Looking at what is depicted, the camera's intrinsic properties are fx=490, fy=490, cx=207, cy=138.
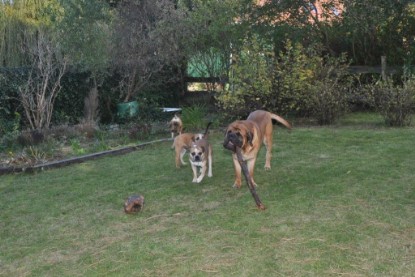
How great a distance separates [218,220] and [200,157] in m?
1.74

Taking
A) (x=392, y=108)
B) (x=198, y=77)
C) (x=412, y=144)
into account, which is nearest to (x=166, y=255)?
(x=412, y=144)

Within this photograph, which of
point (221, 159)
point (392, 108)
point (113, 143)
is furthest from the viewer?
point (392, 108)

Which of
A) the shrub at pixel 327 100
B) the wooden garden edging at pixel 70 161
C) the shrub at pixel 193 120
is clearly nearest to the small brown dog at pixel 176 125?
the wooden garden edging at pixel 70 161

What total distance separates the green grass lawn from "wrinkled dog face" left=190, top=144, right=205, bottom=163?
0.37m

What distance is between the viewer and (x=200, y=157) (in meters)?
6.94

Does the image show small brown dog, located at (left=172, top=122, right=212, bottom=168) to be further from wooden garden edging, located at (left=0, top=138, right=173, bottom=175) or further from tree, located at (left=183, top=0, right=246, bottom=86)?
tree, located at (left=183, top=0, right=246, bottom=86)

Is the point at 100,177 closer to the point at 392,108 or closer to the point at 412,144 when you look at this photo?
the point at 412,144

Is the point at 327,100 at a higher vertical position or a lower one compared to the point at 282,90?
lower

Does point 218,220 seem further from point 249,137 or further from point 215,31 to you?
point 215,31

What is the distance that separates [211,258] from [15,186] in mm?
4396

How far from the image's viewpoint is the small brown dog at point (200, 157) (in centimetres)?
695

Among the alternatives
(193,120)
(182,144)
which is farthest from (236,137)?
(193,120)

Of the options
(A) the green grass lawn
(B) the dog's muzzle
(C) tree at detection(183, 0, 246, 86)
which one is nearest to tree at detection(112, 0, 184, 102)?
(C) tree at detection(183, 0, 246, 86)

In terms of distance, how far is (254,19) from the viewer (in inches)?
550
